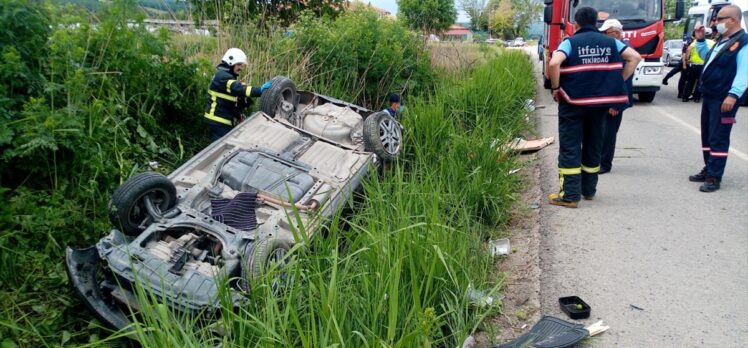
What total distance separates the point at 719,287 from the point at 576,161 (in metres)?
1.78

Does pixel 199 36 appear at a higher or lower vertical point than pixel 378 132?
higher

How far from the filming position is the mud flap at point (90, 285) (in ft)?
10.2

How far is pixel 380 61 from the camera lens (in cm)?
877

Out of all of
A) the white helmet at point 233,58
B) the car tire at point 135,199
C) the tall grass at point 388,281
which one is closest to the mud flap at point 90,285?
the car tire at point 135,199

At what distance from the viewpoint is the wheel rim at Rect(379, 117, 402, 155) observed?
17.0ft

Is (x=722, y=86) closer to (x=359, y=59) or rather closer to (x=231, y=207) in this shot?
(x=231, y=207)

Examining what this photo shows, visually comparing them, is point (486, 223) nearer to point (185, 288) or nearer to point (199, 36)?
point (185, 288)

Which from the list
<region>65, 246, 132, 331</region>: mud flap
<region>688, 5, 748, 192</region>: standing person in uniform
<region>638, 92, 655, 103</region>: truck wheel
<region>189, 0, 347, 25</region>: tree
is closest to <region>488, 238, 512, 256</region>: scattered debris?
<region>65, 246, 132, 331</region>: mud flap

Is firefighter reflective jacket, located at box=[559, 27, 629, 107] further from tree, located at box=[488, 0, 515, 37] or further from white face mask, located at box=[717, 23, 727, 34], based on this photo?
tree, located at box=[488, 0, 515, 37]

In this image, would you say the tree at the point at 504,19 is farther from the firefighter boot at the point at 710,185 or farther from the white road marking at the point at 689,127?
the firefighter boot at the point at 710,185

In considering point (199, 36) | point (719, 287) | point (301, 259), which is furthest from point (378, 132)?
point (199, 36)

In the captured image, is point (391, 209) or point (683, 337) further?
point (391, 209)

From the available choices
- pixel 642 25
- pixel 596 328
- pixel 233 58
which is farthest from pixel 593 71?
pixel 642 25

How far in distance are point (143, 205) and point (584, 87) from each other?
12.4ft
